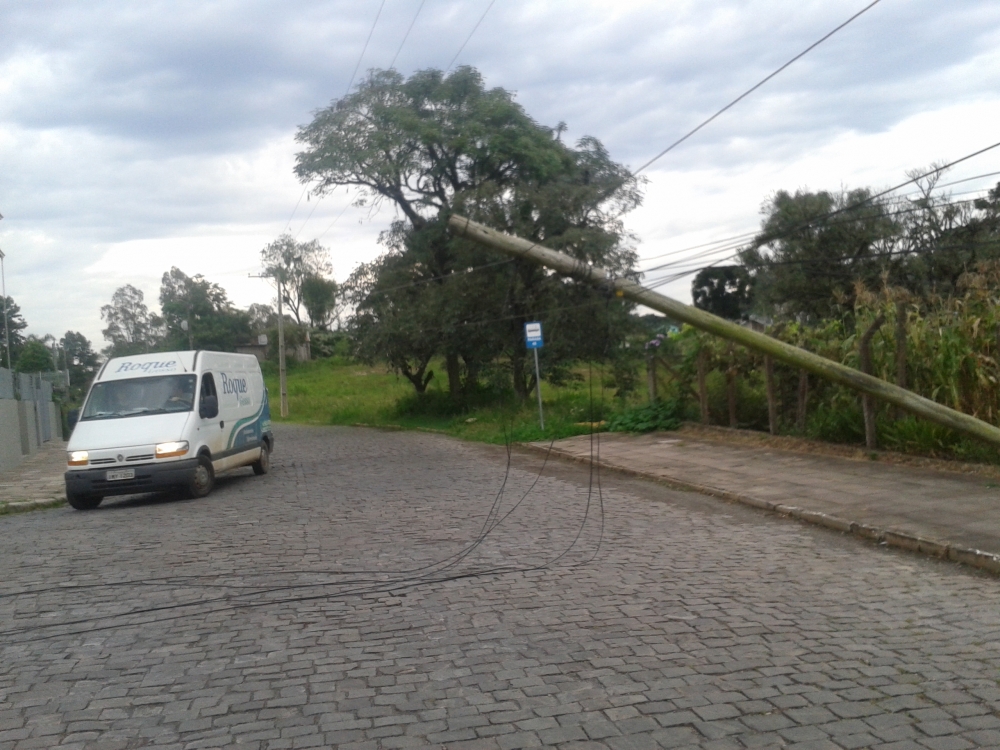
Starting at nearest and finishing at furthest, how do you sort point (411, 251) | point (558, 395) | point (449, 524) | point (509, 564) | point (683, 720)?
point (683, 720)
point (509, 564)
point (449, 524)
point (558, 395)
point (411, 251)

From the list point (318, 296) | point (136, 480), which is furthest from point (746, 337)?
point (318, 296)

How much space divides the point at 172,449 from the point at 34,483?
6285 millimetres

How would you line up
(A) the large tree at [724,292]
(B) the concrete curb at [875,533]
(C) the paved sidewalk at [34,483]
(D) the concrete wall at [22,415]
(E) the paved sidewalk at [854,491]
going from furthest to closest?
(A) the large tree at [724,292]
(D) the concrete wall at [22,415]
(C) the paved sidewalk at [34,483]
(E) the paved sidewalk at [854,491]
(B) the concrete curb at [875,533]

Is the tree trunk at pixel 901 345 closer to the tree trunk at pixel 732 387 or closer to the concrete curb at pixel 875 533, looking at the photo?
the concrete curb at pixel 875 533

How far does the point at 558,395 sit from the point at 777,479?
18.9 m

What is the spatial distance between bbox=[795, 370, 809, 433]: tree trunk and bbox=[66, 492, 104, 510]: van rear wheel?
38.3 ft

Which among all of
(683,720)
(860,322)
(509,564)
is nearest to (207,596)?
(509,564)

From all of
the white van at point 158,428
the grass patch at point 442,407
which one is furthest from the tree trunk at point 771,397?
the white van at point 158,428

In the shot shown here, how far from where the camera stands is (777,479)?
1335 cm

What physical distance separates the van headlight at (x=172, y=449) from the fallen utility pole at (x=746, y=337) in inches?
207

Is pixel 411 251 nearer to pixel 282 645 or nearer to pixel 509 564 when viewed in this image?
pixel 509 564

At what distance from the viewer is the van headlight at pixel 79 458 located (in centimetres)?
1409

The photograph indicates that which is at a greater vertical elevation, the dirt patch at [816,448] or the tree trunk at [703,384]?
the tree trunk at [703,384]

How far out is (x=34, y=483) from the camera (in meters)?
18.9
